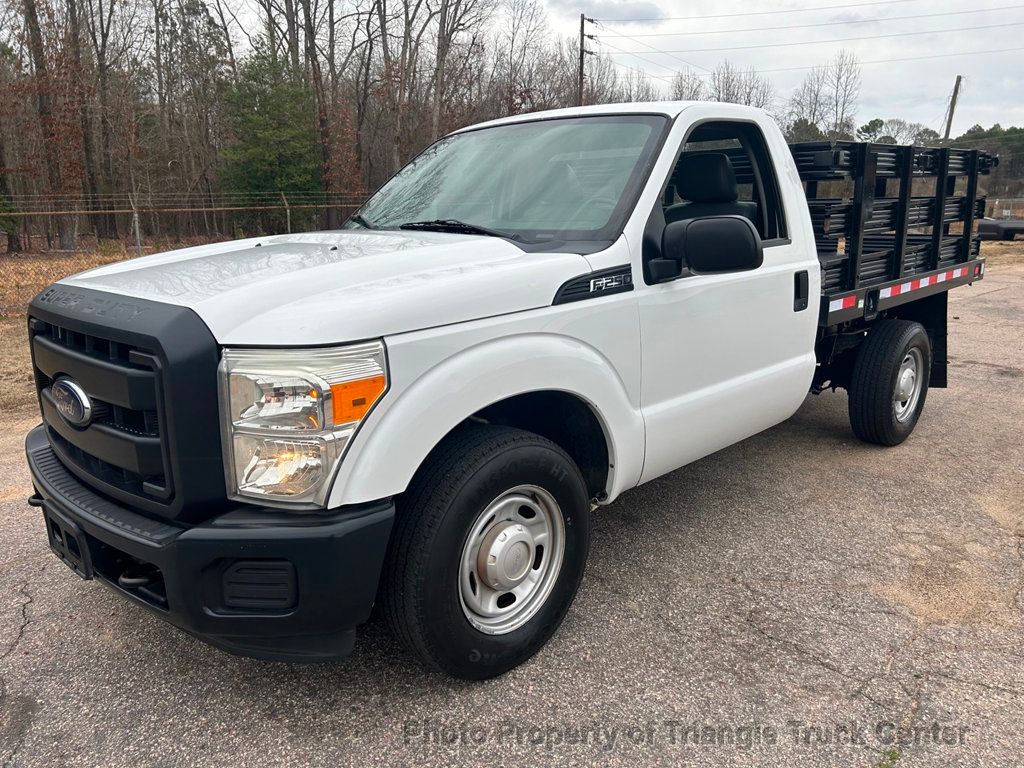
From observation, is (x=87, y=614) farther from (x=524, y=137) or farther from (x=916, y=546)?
(x=916, y=546)

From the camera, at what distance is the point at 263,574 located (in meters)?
2.17

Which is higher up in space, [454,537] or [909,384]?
[454,537]

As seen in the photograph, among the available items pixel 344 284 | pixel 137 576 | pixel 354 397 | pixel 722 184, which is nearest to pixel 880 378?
pixel 722 184

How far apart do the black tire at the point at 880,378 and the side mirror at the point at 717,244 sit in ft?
7.96

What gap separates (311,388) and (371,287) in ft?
1.38

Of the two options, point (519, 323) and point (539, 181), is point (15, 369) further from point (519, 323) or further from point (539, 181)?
point (519, 323)

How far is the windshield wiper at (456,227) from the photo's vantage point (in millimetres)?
3119

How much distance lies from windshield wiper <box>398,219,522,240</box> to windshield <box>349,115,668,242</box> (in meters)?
0.02

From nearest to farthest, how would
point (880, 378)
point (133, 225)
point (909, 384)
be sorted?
point (880, 378), point (909, 384), point (133, 225)

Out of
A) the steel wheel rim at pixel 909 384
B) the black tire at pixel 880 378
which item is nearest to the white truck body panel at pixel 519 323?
the black tire at pixel 880 378

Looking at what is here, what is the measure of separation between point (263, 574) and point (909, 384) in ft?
15.3

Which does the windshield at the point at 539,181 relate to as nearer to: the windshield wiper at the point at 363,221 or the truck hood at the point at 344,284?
the windshield wiper at the point at 363,221

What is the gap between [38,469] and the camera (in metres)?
2.79

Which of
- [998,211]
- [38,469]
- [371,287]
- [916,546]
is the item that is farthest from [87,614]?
[998,211]
